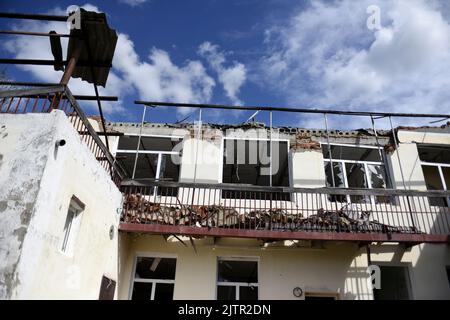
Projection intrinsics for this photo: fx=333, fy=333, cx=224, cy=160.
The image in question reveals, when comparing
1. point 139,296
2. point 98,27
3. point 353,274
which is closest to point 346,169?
point 353,274

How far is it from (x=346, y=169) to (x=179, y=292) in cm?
678

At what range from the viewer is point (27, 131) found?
15.1 ft

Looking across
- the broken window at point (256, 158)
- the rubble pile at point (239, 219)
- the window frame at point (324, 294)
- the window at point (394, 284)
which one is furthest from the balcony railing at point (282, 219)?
the broken window at point (256, 158)

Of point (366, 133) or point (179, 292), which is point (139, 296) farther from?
point (366, 133)

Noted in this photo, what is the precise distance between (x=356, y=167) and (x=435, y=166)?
266cm

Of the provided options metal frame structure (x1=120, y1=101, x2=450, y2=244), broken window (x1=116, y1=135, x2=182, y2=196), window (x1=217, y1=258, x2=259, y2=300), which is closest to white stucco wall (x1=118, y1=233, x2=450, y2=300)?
window (x1=217, y1=258, x2=259, y2=300)

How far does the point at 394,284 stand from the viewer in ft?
29.3

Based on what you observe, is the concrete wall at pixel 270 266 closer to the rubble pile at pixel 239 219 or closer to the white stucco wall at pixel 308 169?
the rubble pile at pixel 239 219

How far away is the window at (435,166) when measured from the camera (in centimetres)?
1073

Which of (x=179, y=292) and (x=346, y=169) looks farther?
(x=346, y=169)

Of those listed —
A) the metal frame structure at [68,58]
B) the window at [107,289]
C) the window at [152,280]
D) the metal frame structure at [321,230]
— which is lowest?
the window at [107,289]

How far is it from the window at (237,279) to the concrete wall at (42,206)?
3.51 metres

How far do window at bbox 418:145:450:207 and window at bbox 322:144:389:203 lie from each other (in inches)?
59.5

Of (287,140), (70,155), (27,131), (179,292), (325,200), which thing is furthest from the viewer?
(287,140)
